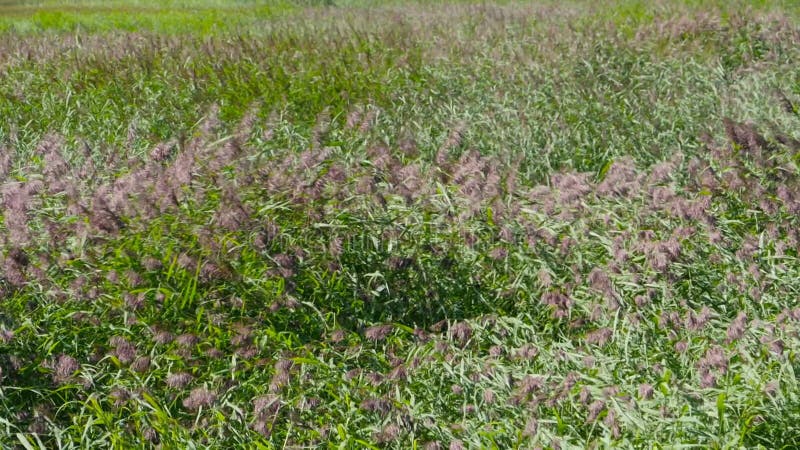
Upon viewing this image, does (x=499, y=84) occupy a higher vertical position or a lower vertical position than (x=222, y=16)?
higher

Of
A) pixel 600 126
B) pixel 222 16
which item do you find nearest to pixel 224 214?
pixel 600 126

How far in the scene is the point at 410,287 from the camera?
4281 mm

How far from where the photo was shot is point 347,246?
433cm

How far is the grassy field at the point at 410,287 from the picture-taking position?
3.20m

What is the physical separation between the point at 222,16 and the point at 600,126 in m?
10.0

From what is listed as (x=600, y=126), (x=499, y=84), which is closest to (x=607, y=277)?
(x=600, y=126)

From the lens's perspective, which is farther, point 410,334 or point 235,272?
point 410,334

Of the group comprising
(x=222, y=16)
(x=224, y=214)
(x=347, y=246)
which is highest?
(x=224, y=214)

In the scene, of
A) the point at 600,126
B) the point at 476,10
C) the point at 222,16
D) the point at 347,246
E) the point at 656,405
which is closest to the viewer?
the point at 656,405

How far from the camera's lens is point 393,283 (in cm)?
428

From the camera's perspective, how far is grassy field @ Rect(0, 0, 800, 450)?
3.20m

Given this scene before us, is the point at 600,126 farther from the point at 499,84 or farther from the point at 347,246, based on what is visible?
the point at 347,246

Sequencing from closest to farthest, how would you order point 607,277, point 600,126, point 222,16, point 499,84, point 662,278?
point 607,277 → point 662,278 → point 600,126 → point 499,84 → point 222,16

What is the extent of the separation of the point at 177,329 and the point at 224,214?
53cm
